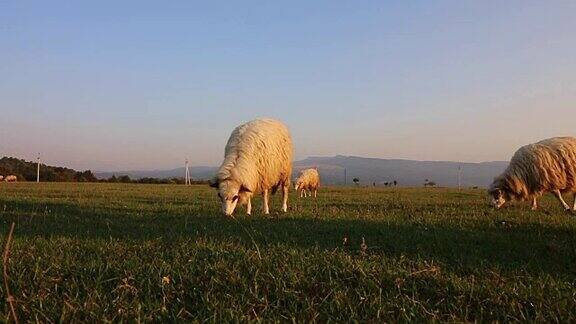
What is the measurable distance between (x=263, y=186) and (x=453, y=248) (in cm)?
755

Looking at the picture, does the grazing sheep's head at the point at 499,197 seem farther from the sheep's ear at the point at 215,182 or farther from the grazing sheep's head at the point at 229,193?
the sheep's ear at the point at 215,182

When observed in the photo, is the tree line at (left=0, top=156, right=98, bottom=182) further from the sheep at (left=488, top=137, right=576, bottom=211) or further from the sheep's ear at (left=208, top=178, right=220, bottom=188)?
the sheep at (left=488, top=137, right=576, bottom=211)

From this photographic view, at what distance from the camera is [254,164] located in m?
12.6

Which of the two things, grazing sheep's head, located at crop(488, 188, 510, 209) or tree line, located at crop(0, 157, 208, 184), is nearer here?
grazing sheep's head, located at crop(488, 188, 510, 209)

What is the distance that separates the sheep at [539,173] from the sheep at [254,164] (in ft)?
25.1

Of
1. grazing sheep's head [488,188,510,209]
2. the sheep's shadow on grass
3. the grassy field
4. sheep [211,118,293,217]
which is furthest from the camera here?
grazing sheep's head [488,188,510,209]

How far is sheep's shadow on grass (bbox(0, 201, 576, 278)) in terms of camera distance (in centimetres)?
536

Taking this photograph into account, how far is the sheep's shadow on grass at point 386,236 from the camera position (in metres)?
5.36

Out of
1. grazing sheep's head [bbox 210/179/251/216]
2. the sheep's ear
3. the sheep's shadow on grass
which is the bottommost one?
the sheep's shadow on grass

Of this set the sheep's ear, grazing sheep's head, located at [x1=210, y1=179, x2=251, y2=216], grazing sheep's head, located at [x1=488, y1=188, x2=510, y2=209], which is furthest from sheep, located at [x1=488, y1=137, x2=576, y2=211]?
the sheep's ear

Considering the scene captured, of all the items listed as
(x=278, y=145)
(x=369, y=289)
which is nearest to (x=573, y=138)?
(x=278, y=145)

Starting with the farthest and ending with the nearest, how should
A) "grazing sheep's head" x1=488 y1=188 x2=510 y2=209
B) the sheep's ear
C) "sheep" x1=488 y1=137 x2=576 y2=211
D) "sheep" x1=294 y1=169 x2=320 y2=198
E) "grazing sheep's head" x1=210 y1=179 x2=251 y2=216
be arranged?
"sheep" x1=294 y1=169 x2=320 y2=198
"grazing sheep's head" x1=488 y1=188 x2=510 y2=209
"sheep" x1=488 y1=137 x2=576 y2=211
the sheep's ear
"grazing sheep's head" x1=210 y1=179 x2=251 y2=216

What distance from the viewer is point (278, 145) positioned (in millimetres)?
13625

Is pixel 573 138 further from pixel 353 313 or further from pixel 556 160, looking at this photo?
pixel 353 313
